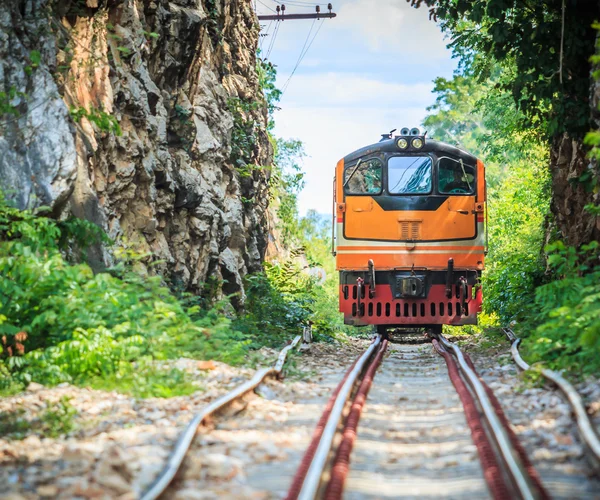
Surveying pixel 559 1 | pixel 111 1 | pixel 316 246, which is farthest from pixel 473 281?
pixel 316 246

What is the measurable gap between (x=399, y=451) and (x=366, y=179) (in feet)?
31.4

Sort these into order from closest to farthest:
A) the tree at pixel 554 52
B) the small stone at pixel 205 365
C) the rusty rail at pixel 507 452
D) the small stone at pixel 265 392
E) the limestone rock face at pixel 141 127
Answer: the rusty rail at pixel 507 452 → the small stone at pixel 265 392 → the small stone at pixel 205 365 → the limestone rock face at pixel 141 127 → the tree at pixel 554 52

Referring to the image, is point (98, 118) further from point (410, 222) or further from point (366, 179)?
point (410, 222)

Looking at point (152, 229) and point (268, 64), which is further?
point (268, 64)

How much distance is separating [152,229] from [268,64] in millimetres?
14308

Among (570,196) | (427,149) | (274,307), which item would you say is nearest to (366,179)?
(427,149)

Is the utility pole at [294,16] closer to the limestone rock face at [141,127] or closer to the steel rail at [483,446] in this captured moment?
the limestone rock face at [141,127]

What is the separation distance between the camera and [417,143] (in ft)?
48.7

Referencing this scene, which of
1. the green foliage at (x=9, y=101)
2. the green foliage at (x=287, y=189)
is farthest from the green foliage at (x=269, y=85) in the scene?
the green foliage at (x=9, y=101)

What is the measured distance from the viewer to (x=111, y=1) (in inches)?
489

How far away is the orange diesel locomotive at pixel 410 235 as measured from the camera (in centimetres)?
1448

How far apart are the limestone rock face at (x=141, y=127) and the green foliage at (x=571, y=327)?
18.0ft

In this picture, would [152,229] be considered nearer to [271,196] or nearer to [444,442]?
[444,442]

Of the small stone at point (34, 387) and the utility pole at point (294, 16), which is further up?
the utility pole at point (294, 16)
